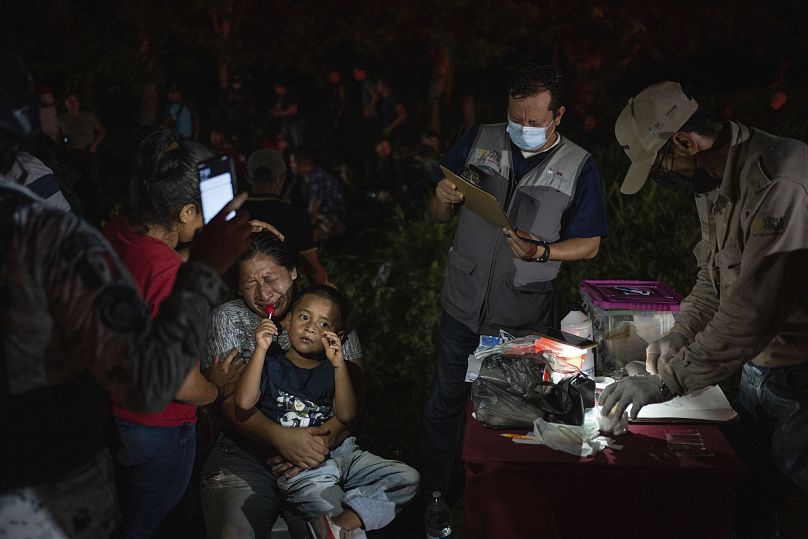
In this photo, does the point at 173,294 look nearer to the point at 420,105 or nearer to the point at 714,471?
the point at 714,471

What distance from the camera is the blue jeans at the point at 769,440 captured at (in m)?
2.53

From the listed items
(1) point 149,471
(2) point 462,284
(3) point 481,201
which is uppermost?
(3) point 481,201

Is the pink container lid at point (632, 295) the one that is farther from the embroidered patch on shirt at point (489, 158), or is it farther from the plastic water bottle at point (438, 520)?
the plastic water bottle at point (438, 520)

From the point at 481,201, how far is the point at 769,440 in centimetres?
154

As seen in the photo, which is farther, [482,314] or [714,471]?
[482,314]

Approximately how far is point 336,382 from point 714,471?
1.50 m

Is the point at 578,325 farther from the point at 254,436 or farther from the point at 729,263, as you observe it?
the point at 254,436

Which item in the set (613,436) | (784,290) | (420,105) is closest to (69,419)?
(613,436)

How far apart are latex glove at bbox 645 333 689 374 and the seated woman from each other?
49.8 inches

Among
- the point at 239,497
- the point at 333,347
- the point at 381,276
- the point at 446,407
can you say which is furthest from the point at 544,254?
the point at 381,276

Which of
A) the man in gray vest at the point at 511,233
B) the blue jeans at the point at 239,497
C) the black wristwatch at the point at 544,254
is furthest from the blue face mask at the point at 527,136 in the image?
the blue jeans at the point at 239,497

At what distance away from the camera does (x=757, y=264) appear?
2.38 metres

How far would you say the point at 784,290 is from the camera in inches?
92.7

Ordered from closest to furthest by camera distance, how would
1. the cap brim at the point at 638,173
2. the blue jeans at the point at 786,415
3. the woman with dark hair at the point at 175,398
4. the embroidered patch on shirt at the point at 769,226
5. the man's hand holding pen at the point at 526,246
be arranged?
1. the embroidered patch on shirt at the point at 769,226
2. the blue jeans at the point at 786,415
3. the woman with dark hair at the point at 175,398
4. the cap brim at the point at 638,173
5. the man's hand holding pen at the point at 526,246
